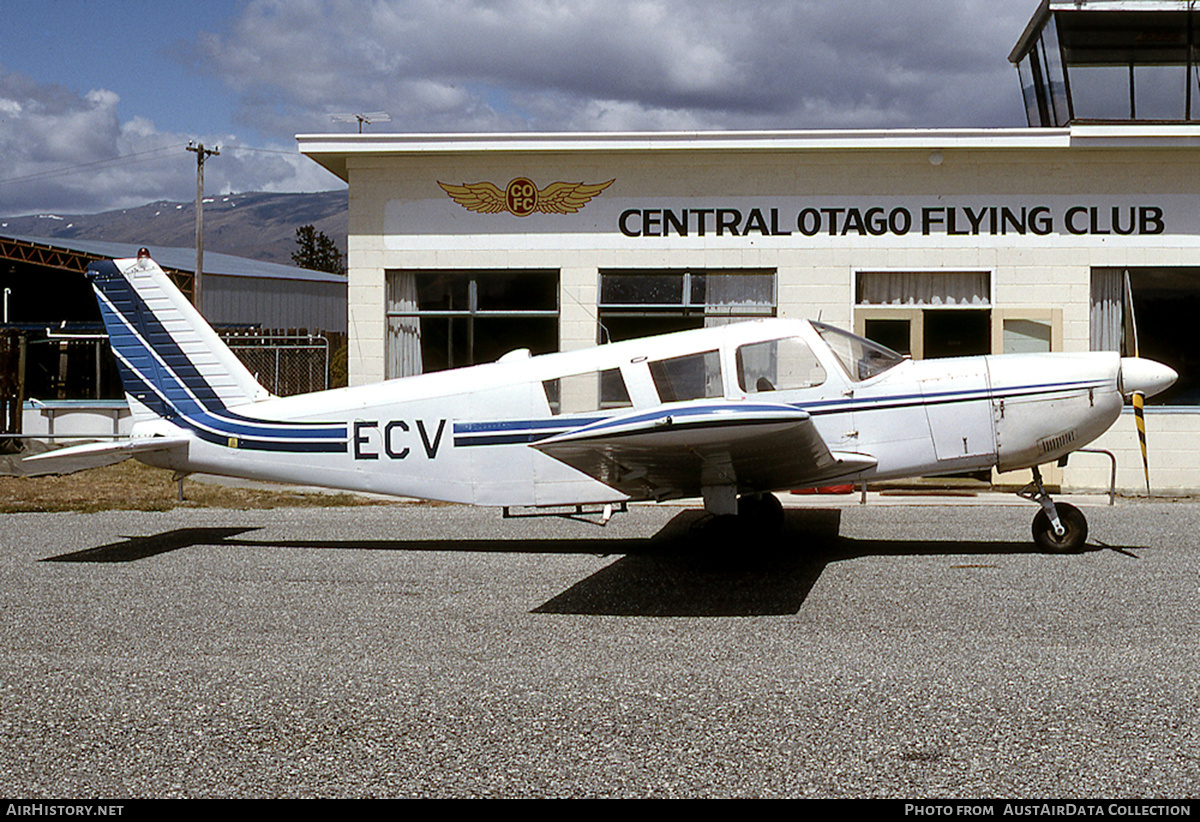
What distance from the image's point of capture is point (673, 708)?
476 cm

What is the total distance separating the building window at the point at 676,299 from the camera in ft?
48.1

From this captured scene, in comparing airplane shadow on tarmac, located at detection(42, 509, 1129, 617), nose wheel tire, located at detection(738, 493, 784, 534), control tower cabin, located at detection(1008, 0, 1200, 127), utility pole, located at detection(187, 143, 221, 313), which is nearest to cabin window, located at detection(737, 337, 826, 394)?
airplane shadow on tarmac, located at detection(42, 509, 1129, 617)

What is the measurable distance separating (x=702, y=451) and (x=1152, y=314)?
983cm

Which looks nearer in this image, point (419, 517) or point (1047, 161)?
point (419, 517)

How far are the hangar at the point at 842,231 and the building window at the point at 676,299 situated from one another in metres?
0.03

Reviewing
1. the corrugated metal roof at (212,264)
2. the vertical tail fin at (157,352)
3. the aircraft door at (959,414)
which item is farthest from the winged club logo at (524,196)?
the corrugated metal roof at (212,264)

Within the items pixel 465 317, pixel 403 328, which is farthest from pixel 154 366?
pixel 465 317

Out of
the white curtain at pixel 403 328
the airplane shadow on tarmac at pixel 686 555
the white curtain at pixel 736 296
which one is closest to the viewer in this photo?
the airplane shadow on tarmac at pixel 686 555

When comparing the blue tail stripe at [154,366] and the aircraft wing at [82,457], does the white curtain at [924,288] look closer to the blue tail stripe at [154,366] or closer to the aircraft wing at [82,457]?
the blue tail stripe at [154,366]

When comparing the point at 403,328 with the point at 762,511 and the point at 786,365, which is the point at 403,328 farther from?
the point at 786,365

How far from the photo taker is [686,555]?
29.7 ft

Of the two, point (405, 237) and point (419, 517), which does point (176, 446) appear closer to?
point (419, 517)
